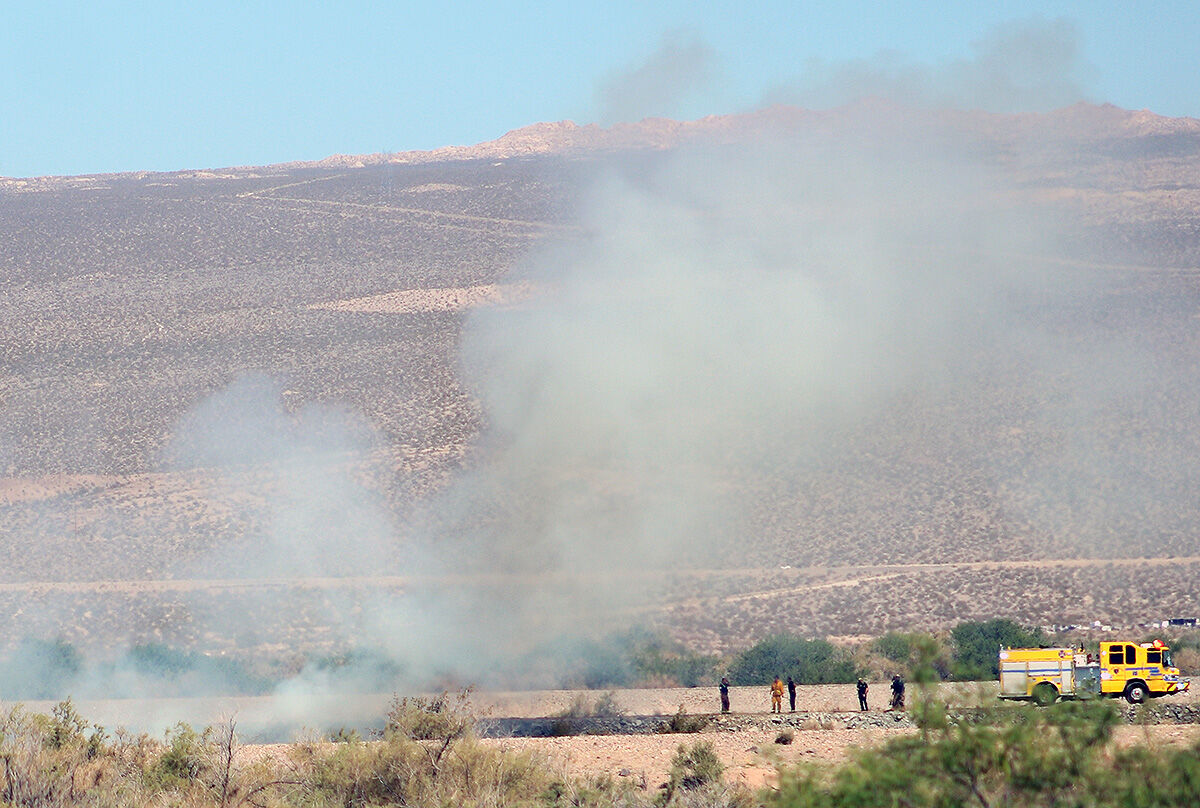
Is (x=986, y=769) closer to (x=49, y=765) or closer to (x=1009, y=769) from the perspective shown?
(x=1009, y=769)

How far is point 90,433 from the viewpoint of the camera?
179 ft

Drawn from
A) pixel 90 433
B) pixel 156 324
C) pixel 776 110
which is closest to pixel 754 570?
pixel 90 433

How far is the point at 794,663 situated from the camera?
1249 inches

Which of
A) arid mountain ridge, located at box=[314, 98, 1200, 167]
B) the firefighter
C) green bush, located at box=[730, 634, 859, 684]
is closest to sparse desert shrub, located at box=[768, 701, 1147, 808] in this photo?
the firefighter

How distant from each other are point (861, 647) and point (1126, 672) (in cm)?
902

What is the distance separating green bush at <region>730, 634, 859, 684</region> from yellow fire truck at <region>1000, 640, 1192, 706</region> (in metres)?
A: 5.24

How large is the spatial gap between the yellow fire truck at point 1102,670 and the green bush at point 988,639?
4.49 metres

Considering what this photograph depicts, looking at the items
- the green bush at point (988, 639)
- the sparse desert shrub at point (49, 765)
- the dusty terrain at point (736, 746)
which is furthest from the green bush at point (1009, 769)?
the green bush at point (988, 639)

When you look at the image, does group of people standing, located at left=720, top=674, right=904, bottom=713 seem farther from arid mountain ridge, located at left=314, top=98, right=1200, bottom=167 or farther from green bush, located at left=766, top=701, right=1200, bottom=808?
arid mountain ridge, located at left=314, top=98, right=1200, bottom=167

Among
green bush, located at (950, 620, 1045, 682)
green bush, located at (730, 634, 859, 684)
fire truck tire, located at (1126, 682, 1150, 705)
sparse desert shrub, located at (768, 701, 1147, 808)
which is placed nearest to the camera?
sparse desert shrub, located at (768, 701, 1147, 808)

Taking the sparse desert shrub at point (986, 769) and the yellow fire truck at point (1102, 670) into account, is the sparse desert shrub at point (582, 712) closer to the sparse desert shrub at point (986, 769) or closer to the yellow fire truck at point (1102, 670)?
the yellow fire truck at point (1102, 670)

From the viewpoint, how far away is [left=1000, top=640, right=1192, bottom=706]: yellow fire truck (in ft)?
84.1

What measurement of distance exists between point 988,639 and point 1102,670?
6782 mm

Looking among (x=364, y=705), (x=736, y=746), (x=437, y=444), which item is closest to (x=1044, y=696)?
(x=736, y=746)
